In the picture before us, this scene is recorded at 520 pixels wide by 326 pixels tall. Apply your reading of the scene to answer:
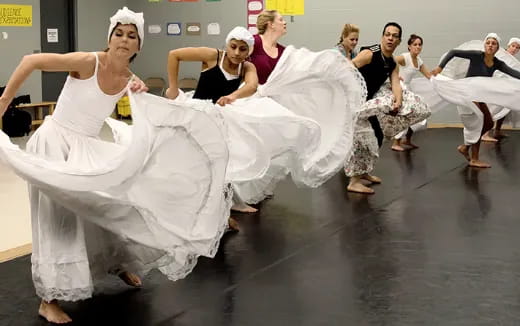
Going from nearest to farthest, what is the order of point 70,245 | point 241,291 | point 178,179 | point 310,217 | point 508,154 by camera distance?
1. point 70,245
2. point 178,179
3. point 241,291
4. point 310,217
5. point 508,154

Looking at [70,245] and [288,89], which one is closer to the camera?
[70,245]

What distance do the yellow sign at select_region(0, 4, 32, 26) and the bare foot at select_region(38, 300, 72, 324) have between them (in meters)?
7.77

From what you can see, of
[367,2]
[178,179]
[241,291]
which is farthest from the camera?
[367,2]

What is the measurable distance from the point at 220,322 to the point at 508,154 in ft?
20.4

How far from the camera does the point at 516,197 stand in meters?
6.21

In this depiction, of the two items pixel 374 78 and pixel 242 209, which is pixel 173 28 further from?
pixel 242 209

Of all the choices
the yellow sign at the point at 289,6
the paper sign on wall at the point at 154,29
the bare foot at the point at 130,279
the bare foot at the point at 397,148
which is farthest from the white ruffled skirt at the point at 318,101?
the paper sign on wall at the point at 154,29

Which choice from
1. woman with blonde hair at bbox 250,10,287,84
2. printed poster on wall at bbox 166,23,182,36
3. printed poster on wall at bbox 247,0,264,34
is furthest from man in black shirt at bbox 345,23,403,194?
printed poster on wall at bbox 166,23,182,36

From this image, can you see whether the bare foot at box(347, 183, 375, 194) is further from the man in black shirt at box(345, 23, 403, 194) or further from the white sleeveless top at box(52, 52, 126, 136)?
the white sleeveless top at box(52, 52, 126, 136)

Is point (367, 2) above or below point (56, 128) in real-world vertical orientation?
above

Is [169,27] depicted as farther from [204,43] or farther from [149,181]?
[149,181]

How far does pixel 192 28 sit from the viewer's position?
1296cm

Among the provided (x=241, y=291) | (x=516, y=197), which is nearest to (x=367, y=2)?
(x=516, y=197)

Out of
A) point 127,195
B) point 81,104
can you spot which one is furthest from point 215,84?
point 127,195
